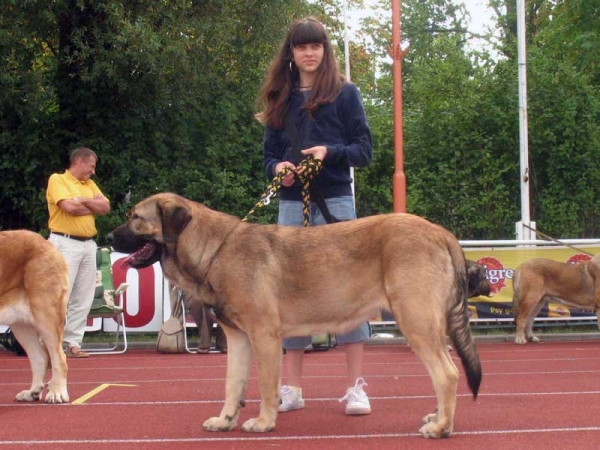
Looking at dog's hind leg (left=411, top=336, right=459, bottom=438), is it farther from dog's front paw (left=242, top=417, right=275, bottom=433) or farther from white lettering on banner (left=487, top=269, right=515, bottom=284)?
white lettering on banner (left=487, top=269, right=515, bottom=284)

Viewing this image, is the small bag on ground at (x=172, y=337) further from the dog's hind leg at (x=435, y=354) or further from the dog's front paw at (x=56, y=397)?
the dog's hind leg at (x=435, y=354)

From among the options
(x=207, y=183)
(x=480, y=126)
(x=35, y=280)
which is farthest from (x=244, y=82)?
(x=35, y=280)

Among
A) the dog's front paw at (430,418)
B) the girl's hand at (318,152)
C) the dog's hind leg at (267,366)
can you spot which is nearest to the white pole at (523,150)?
the girl's hand at (318,152)

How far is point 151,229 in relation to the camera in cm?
591

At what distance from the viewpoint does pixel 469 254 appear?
14.9 meters

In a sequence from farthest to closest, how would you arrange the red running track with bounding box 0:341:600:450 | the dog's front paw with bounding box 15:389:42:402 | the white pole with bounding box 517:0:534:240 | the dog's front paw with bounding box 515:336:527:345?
the white pole with bounding box 517:0:534:240, the dog's front paw with bounding box 515:336:527:345, the dog's front paw with bounding box 15:389:42:402, the red running track with bounding box 0:341:600:450

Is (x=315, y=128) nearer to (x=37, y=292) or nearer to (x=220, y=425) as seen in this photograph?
(x=220, y=425)

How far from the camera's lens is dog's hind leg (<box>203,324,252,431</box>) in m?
5.88

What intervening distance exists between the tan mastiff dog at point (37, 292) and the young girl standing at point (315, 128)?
192 centimetres

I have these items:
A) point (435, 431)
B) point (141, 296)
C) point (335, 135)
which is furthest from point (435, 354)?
point (141, 296)

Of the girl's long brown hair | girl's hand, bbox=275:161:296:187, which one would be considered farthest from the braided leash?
the girl's long brown hair

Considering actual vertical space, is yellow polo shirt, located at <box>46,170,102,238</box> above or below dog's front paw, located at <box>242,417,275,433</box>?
above

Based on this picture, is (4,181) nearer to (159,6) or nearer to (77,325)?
(159,6)

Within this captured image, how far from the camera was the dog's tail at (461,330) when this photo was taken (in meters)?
5.65
